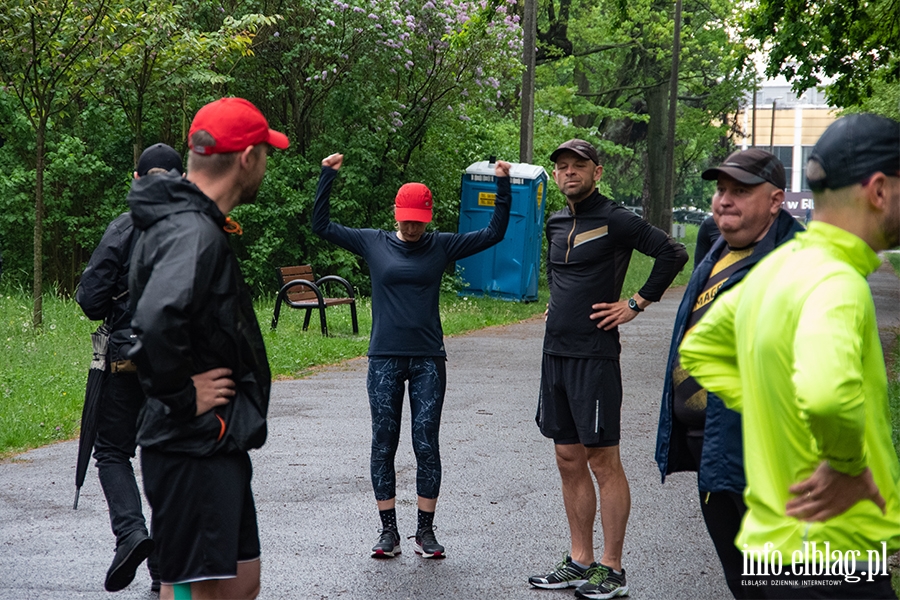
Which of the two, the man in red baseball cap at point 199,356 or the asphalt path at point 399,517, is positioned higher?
the man in red baseball cap at point 199,356

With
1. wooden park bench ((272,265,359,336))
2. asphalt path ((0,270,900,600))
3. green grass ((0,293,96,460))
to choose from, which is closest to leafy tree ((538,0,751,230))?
wooden park bench ((272,265,359,336))

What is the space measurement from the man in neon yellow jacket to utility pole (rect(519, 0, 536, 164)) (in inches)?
744

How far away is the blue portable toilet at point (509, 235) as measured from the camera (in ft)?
67.9

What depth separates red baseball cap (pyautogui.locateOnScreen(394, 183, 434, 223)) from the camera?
5633 millimetres

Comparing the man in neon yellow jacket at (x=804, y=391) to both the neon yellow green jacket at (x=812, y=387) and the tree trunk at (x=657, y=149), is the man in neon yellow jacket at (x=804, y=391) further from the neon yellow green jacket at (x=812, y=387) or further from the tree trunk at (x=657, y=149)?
the tree trunk at (x=657, y=149)

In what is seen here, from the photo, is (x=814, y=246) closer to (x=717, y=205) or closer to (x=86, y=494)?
(x=717, y=205)

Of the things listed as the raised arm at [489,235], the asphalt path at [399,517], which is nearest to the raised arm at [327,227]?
the raised arm at [489,235]

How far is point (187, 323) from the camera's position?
2988mm

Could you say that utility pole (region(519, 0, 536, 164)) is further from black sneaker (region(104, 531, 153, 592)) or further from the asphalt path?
black sneaker (region(104, 531, 153, 592))

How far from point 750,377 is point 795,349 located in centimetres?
24

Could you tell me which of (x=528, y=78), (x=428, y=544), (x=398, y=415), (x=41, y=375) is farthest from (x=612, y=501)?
(x=528, y=78)

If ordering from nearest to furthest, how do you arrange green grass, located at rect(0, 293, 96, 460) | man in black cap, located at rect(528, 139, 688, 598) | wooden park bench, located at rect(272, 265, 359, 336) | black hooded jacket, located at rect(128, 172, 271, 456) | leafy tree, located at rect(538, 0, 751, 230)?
black hooded jacket, located at rect(128, 172, 271, 456) < man in black cap, located at rect(528, 139, 688, 598) < green grass, located at rect(0, 293, 96, 460) < wooden park bench, located at rect(272, 265, 359, 336) < leafy tree, located at rect(538, 0, 751, 230)

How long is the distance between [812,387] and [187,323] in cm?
167

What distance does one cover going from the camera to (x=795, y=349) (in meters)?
2.26
